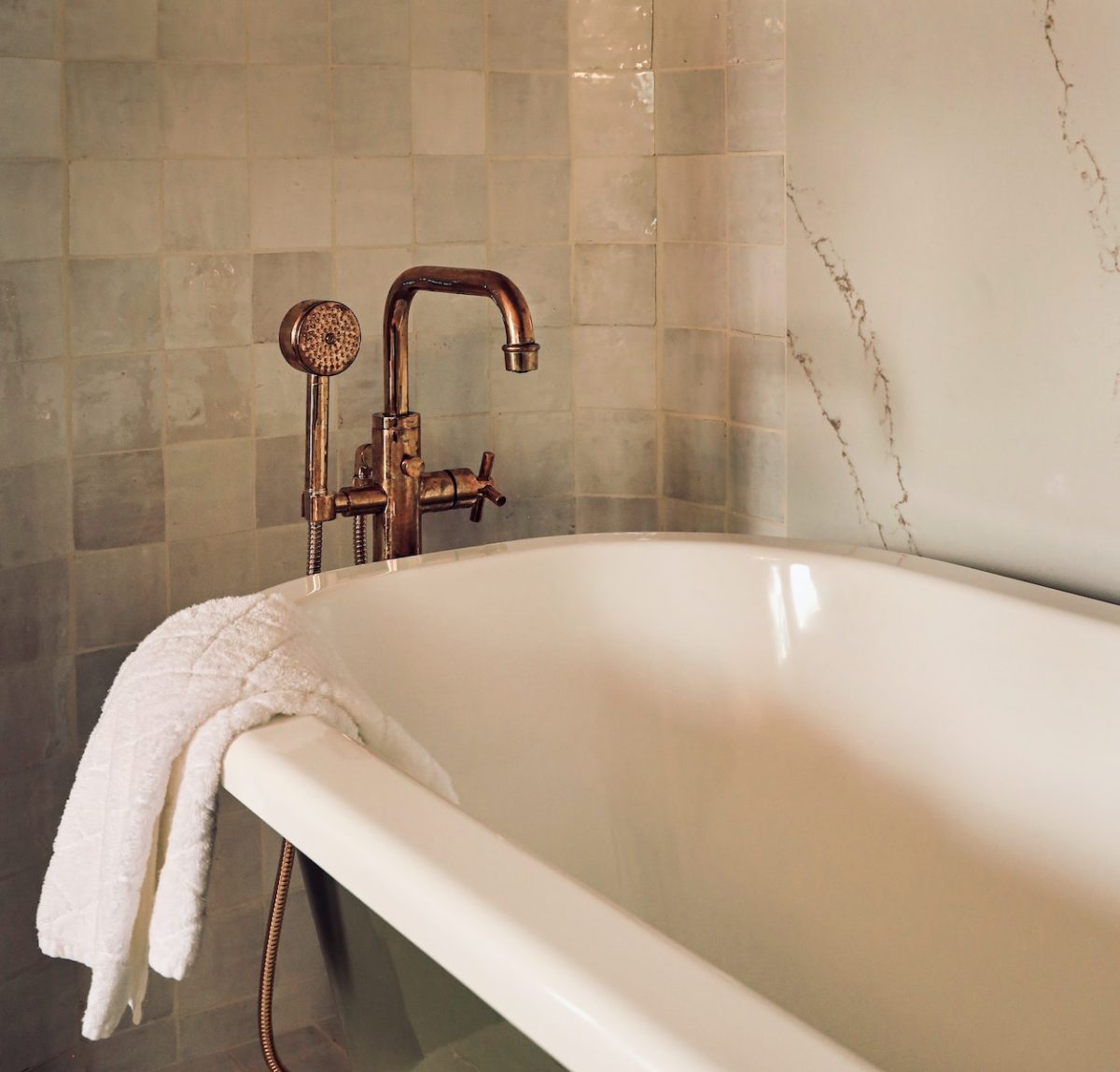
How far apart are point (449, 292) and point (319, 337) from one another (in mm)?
176

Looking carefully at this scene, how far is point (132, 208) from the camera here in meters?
1.59

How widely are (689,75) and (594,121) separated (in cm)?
15

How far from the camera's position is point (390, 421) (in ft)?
5.31

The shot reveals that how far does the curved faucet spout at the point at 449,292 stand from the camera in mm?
1488

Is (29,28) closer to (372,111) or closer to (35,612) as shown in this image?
(372,111)

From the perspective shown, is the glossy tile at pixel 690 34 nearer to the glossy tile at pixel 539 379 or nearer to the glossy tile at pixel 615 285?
the glossy tile at pixel 615 285

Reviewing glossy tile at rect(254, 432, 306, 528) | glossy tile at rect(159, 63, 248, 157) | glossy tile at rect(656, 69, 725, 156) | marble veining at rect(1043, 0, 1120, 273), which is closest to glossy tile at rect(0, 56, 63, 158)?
glossy tile at rect(159, 63, 248, 157)

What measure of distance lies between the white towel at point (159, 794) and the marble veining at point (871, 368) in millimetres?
801

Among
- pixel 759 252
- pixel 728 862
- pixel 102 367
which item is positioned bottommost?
pixel 728 862

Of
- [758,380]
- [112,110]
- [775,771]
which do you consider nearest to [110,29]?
[112,110]

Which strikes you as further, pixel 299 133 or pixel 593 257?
pixel 593 257

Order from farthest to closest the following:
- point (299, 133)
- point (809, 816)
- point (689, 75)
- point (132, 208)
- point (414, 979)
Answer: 1. point (689, 75)
2. point (299, 133)
3. point (132, 208)
4. point (809, 816)
5. point (414, 979)

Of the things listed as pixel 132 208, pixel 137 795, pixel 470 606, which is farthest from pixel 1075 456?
pixel 132 208

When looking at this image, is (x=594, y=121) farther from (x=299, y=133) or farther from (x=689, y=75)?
(x=299, y=133)
